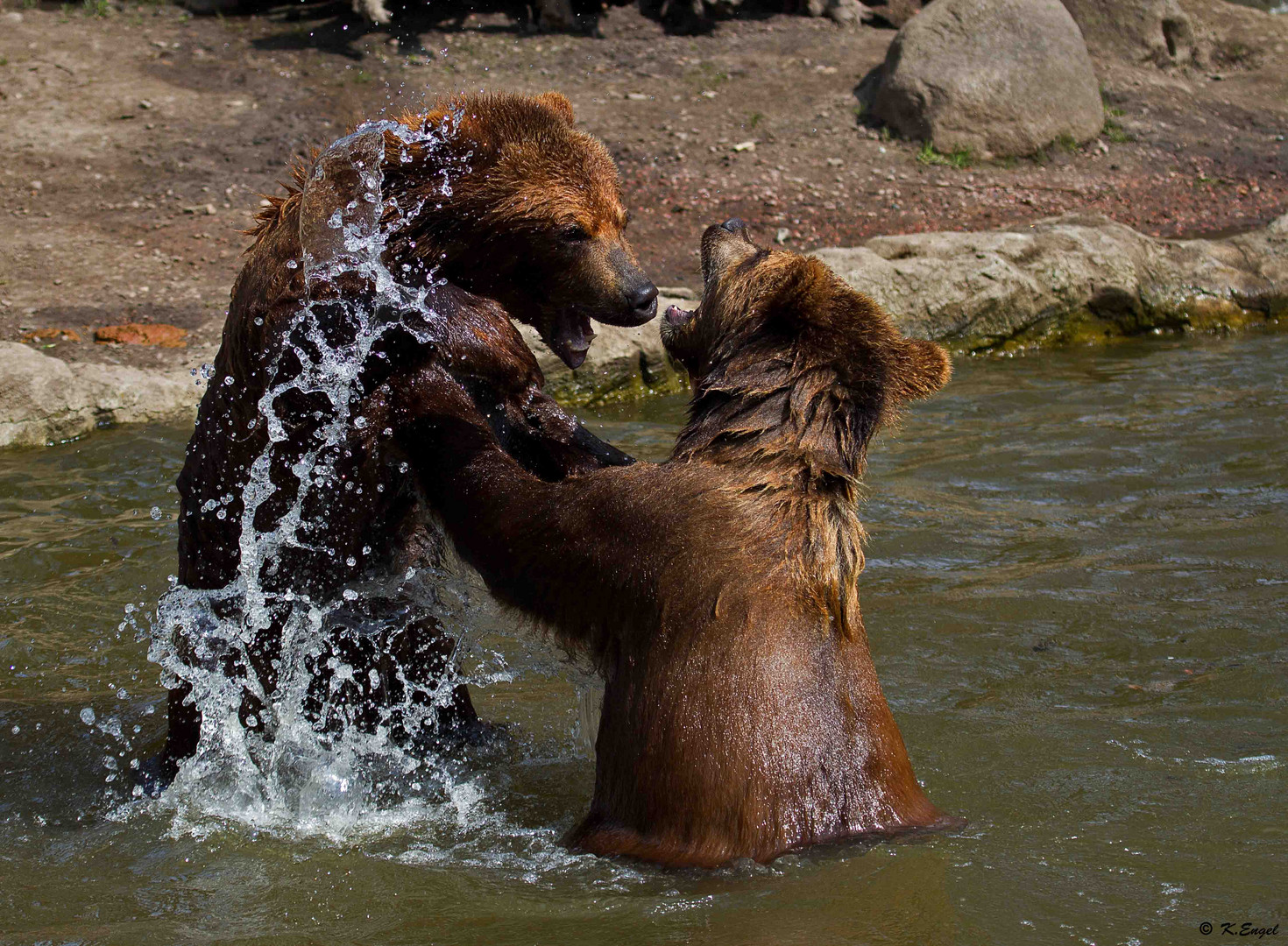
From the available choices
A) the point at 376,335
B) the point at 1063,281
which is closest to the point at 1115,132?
the point at 1063,281

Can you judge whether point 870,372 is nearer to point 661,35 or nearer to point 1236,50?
point 661,35

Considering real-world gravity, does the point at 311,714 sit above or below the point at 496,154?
below

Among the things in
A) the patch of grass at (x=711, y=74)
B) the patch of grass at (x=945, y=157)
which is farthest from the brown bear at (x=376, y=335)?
the patch of grass at (x=711, y=74)

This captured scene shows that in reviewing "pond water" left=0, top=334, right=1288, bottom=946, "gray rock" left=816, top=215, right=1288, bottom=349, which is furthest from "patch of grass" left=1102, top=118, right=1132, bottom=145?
"pond water" left=0, top=334, right=1288, bottom=946

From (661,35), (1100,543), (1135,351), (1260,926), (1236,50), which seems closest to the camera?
(1260,926)

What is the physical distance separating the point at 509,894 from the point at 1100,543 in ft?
13.2

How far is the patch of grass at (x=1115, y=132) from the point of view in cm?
1522

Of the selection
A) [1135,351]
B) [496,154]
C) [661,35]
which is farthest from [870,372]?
[661,35]

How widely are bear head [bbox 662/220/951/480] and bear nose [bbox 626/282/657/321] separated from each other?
0.56 meters

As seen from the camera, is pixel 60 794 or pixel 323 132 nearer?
pixel 60 794

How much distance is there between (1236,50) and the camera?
17.8 meters

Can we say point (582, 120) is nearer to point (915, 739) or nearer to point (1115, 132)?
point (1115, 132)

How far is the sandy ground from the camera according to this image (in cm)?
1108

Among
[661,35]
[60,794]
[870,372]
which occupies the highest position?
[661,35]
